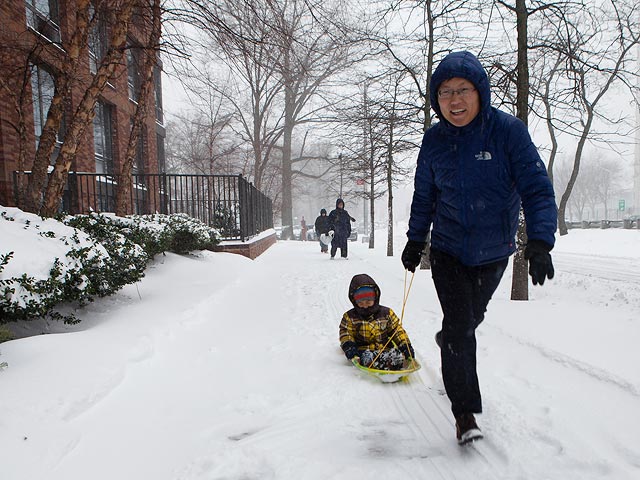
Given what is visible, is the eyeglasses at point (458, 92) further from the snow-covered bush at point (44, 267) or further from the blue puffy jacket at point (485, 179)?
the snow-covered bush at point (44, 267)

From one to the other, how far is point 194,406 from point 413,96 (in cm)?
1001

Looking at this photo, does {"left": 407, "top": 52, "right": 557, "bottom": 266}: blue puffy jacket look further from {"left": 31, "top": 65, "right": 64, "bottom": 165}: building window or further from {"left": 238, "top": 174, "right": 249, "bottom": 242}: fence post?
{"left": 31, "top": 65, "right": 64, "bottom": 165}: building window

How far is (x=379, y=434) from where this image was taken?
93.0 inches

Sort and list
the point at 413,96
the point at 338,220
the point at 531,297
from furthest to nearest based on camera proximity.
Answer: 1. the point at 338,220
2. the point at 413,96
3. the point at 531,297

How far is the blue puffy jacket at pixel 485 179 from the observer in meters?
2.04

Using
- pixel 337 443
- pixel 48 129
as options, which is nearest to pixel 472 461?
pixel 337 443

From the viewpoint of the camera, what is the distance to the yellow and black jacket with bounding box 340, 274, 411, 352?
138 inches

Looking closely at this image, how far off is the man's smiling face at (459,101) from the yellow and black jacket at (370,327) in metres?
1.79

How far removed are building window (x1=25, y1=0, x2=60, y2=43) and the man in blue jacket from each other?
1067 centimetres

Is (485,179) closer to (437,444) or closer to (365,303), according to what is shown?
(437,444)

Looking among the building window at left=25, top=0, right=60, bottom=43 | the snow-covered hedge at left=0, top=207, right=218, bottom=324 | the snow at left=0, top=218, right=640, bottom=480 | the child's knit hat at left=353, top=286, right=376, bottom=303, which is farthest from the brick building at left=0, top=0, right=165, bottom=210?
the child's knit hat at left=353, top=286, right=376, bottom=303

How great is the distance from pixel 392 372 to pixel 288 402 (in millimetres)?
828

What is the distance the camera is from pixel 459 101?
211 centimetres

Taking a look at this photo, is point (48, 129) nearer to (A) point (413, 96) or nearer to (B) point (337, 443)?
(B) point (337, 443)
